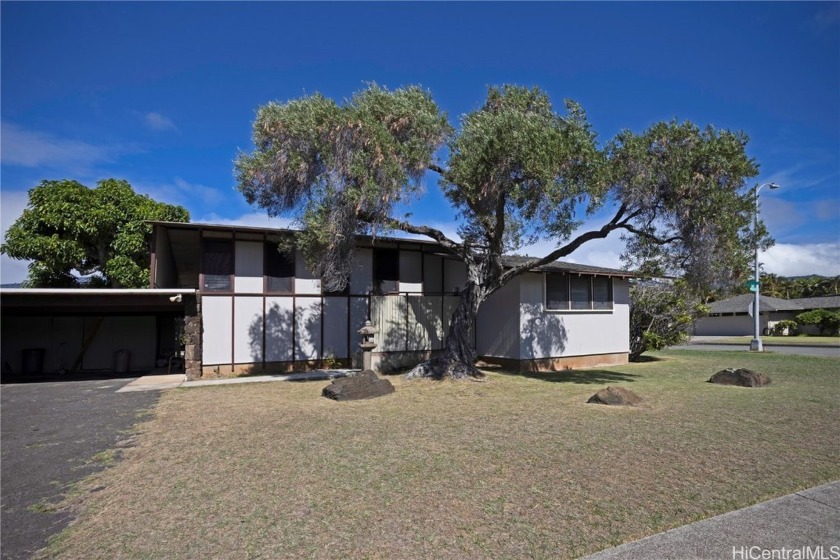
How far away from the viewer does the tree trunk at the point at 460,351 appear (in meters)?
12.7

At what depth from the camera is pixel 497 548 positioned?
11.9ft

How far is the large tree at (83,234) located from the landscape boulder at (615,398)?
18.7 metres

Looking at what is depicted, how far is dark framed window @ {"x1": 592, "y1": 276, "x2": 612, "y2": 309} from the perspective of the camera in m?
16.7

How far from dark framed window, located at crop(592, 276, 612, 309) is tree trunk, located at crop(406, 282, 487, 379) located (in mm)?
5412

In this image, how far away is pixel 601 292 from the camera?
16.8 metres

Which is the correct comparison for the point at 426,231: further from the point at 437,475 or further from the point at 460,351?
the point at 437,475

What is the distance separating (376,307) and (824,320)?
38658 millimetres

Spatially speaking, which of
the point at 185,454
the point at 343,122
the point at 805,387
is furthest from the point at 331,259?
the point at 805,387

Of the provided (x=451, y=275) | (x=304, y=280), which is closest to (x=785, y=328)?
(x=451, y=275)

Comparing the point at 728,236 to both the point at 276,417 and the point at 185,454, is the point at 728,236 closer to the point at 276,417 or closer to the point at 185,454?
the point at 276,417

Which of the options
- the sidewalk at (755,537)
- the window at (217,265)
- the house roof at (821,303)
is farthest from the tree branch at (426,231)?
the house roof at (821,303)

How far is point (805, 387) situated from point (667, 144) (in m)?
6.24

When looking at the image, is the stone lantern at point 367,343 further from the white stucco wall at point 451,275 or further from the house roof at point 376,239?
the white stucco wall at point 451,275

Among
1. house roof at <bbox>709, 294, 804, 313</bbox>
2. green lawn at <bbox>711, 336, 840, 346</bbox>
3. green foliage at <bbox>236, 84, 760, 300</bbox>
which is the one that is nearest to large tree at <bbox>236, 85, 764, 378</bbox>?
green foliage at <bbox>236, 84, 760, 300</bbox>
